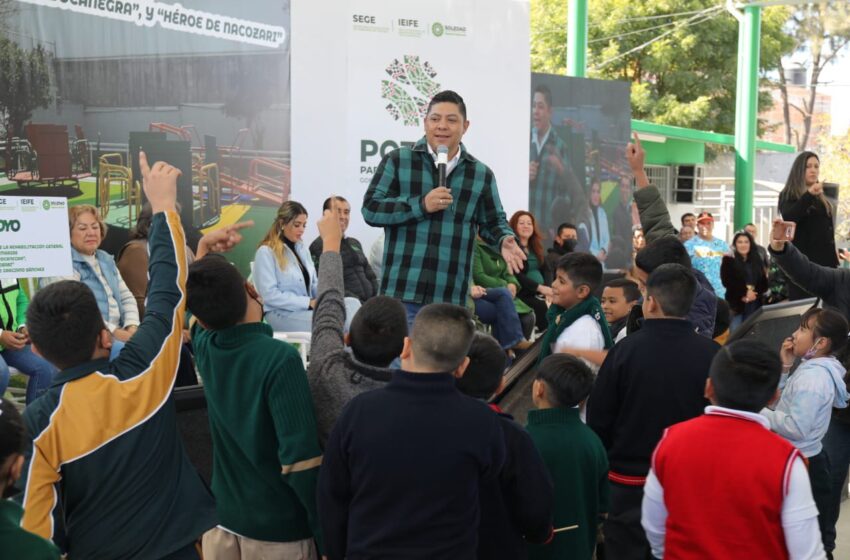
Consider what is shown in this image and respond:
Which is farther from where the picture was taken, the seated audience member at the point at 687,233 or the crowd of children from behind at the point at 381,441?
the seated audience member at the point at 687,233

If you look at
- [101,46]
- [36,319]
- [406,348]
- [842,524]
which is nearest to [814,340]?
[842,524]

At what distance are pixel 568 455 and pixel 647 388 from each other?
486mm

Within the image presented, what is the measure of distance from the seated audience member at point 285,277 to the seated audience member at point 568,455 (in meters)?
3.85

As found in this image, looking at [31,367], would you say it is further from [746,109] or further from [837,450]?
[746,109]

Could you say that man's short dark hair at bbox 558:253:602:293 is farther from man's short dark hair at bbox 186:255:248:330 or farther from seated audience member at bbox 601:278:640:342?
man's short dark hair at bbox 186:255:248:330

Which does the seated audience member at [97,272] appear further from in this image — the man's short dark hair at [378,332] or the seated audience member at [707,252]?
the seated audience member at [707,252]

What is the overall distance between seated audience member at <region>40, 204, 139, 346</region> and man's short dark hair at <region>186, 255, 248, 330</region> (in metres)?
3.46

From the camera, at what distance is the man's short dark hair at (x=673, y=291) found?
12.4ft

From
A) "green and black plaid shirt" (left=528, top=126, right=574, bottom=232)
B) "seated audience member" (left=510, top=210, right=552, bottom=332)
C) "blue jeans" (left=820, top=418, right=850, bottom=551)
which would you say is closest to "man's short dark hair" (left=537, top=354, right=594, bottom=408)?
"blue jeans" (left=820, top=418, right=850, bottom=551)

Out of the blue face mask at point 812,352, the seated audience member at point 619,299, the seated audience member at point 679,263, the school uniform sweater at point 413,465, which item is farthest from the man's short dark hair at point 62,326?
the blue face mask at point 812,352

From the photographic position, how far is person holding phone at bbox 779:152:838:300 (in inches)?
279

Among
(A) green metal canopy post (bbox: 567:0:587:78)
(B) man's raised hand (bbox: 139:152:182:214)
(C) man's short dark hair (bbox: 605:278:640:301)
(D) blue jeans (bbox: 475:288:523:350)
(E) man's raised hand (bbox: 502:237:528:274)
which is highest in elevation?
(A) green metal canopy post (bbox: 567:0:587:78)

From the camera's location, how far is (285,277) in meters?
7.47

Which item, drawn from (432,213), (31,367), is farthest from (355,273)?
(432,213)
